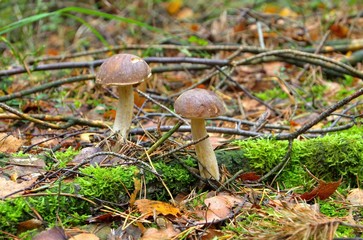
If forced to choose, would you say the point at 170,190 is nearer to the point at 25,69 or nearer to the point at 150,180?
the point at 150,180

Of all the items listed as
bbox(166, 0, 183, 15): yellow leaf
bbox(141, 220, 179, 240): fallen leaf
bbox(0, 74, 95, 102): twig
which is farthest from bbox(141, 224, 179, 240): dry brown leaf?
bbox(166, 0, 183, 15): yellow leaf

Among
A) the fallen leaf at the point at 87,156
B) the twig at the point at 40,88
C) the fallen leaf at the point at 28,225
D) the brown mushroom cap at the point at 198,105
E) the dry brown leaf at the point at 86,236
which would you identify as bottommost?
the dry brown leaf at the point at 86,236

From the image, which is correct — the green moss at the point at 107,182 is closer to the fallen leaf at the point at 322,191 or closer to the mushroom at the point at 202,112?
the mushroom at the point at 202,112

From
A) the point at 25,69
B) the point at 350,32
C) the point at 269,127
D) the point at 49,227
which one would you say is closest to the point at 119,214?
the point at 49,227

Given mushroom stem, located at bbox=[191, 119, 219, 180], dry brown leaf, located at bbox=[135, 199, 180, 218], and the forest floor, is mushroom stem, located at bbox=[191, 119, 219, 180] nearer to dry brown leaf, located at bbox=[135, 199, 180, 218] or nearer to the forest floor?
the forest floor

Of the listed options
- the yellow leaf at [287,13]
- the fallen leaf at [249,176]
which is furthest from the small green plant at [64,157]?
the yellow leaf at [287,13]
